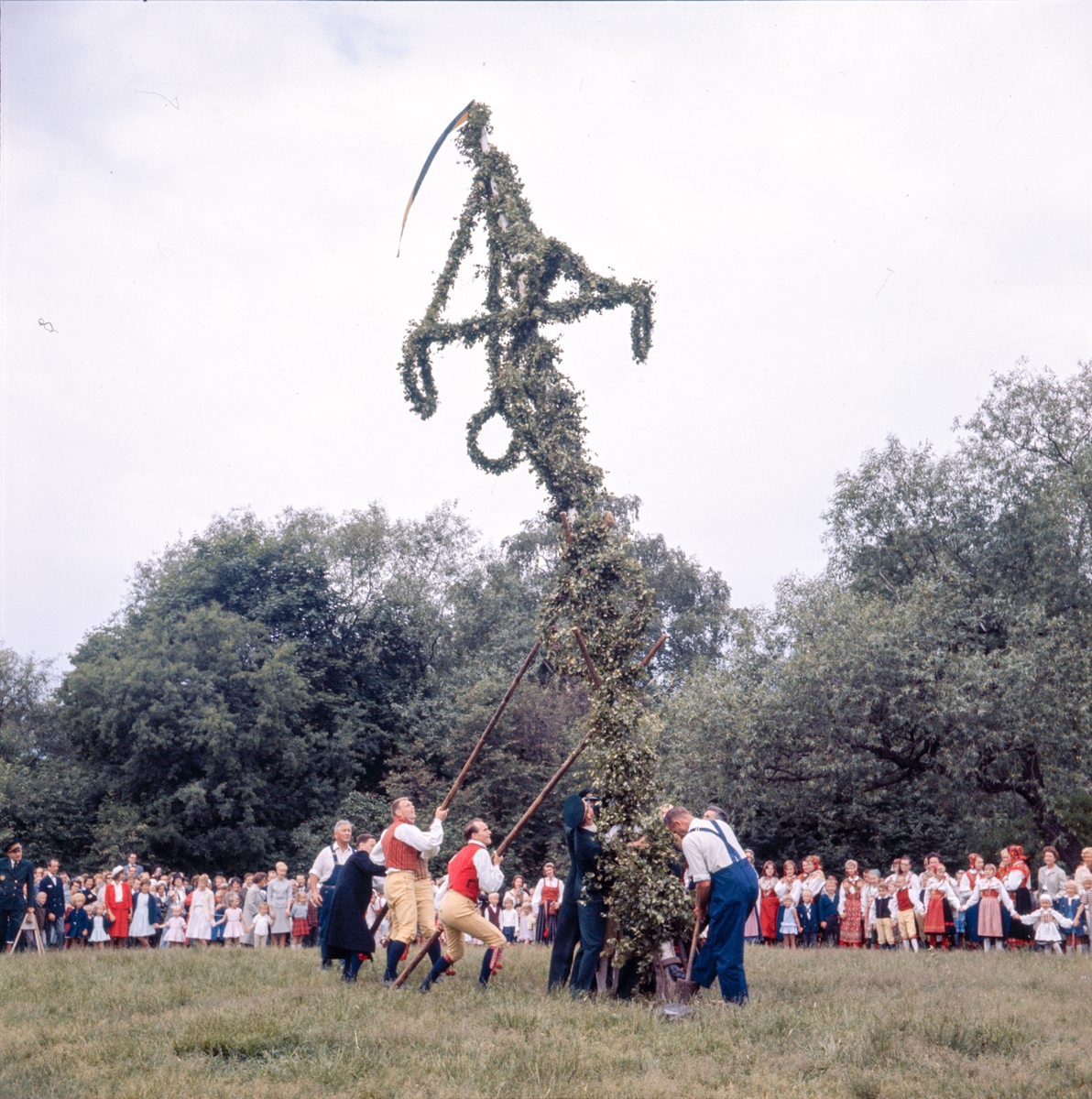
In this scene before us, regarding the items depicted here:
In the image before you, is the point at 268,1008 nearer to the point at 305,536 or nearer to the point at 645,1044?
the point at 645,1044

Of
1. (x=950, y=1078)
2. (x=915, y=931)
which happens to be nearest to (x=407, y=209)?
(x=950, y=1078)

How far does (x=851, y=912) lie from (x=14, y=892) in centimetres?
1502

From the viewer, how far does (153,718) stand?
3566 cm

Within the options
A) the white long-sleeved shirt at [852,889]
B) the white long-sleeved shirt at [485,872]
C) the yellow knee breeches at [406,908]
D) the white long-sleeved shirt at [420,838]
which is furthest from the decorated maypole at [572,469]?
the white long-sleeved shirt at [852,889]

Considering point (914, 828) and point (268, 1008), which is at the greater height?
point (914, 828)

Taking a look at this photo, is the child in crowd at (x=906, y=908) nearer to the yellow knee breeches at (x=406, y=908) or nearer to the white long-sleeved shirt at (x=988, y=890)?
the white long-sleeved shirt at (x=988, y=890)

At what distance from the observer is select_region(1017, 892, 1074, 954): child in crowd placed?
58.6 ft

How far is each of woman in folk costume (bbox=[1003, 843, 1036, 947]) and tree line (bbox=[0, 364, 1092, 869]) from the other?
16.5ft

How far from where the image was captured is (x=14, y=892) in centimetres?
1825

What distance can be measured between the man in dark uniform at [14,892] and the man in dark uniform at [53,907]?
227 centimetres

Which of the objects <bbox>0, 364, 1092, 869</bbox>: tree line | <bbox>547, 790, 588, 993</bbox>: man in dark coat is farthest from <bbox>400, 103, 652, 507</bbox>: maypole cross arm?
<bbox>0, 364, 1092, 869</bbox>: tree line

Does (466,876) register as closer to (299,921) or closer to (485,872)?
(485,872)

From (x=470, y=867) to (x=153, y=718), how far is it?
2688 cm

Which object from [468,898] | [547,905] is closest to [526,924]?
[547,905]
